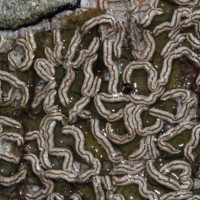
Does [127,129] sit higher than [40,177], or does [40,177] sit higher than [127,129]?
[127,129]

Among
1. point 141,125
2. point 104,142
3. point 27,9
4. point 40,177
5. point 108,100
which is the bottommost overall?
point 40,177

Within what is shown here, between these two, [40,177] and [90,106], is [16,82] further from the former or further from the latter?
[40,177]

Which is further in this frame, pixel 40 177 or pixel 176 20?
pixel 40 177

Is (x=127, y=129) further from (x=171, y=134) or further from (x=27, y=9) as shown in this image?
(x=27, y=9)

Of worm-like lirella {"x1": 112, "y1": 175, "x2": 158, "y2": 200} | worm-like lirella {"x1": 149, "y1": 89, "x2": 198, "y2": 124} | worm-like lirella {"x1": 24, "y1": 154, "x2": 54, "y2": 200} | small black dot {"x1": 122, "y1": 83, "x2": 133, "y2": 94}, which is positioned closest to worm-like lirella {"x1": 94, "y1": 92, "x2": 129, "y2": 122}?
small black dot {"x1": 122, "y1": 83, "x2": 133, "y2": 94}

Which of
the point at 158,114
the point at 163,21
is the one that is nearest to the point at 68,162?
the point at 158,114

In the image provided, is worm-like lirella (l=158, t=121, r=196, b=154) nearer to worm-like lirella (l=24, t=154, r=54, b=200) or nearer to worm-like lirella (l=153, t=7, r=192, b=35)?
worm-like lirella (l=153, t=7, r=192, b=35)

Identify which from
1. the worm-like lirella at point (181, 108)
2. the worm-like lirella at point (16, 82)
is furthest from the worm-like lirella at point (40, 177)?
the worm-like lirella at point (181, 108)

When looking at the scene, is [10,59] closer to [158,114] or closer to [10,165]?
[10,165]

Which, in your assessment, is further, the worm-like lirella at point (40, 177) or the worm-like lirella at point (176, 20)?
the worm-like lirella at point (40, 177)

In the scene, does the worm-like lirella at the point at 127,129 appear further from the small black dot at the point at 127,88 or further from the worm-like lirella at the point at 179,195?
the worm-like lirella at the point at 179,195

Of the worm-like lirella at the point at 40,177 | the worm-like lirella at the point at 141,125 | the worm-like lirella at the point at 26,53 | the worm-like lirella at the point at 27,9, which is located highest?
the worm-like lirella at the point at 27,9

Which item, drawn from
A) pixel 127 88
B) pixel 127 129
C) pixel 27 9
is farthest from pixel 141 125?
pixel 27 9
